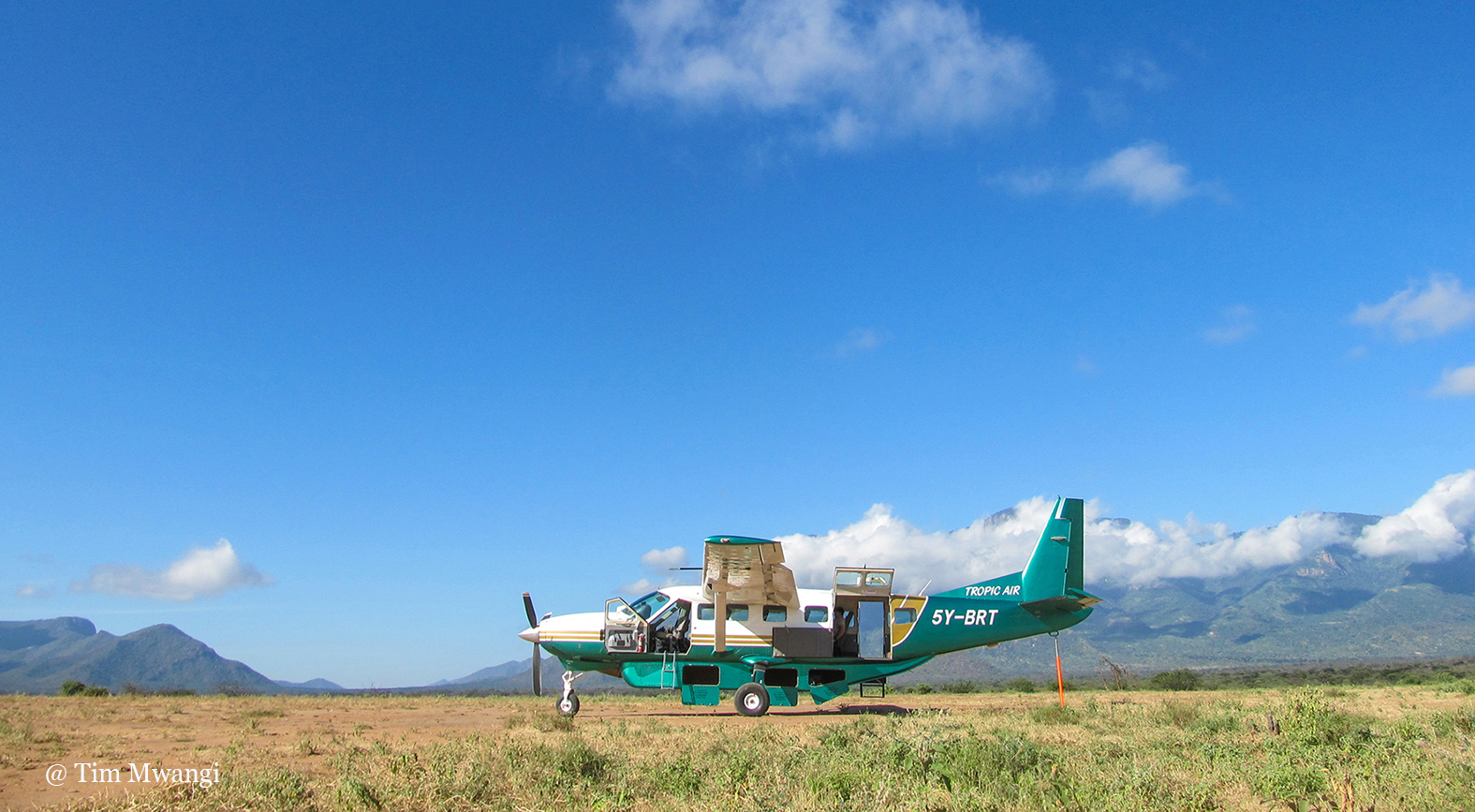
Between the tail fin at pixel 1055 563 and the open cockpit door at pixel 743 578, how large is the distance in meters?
6.08

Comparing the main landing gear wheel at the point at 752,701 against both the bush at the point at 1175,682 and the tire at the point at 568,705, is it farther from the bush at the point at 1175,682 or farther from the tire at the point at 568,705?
the bush at the point at 1175,682

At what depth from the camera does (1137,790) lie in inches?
265

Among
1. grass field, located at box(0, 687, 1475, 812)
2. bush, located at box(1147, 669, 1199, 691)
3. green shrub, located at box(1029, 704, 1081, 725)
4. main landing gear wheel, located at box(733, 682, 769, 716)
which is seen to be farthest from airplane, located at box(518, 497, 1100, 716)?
bush, located at box(1147, 669, 1199, 691)

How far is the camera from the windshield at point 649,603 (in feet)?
64.5

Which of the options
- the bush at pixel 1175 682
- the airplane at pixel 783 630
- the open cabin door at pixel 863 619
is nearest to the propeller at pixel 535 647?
the airplane at pixel 783 630

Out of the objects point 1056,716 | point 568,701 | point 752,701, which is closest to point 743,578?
point 752,701

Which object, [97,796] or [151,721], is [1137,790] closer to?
[97,796]

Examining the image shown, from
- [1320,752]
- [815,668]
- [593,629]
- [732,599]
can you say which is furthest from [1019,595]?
[1320,752]

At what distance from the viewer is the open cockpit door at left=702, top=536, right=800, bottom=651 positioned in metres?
17.0

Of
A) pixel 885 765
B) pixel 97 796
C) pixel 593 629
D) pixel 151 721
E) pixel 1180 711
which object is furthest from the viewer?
pixel 593 629

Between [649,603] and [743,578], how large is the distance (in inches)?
111

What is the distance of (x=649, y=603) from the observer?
1983 centimetres

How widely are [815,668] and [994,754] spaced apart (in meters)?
11.5

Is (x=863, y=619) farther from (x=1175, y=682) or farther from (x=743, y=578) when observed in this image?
(x=1175, y=682)
